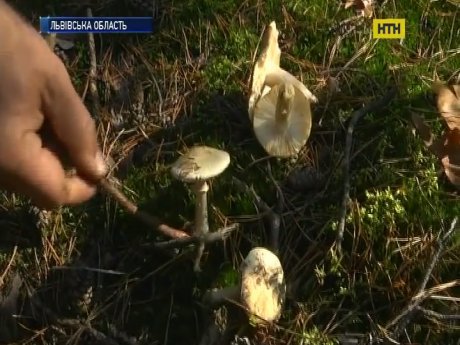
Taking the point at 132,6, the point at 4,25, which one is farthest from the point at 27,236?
the point at 4,25

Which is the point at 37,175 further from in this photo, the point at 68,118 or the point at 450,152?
the point at 450,152

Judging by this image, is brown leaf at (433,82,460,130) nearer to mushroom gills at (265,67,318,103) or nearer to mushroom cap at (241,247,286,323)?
mushroom gills at (265,67,318,103)

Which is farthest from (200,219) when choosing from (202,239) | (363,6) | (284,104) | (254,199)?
(363,6)

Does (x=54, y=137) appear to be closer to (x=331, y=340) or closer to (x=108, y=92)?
(x=331, y=340)

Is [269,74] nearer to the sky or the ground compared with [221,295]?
nearer to the sky

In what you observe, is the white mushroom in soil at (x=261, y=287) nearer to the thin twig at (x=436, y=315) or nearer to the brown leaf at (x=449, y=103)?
the thin twig at (x=436, y=315)

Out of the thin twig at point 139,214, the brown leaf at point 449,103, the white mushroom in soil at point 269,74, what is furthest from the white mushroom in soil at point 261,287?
the brown leaf at point 449,103

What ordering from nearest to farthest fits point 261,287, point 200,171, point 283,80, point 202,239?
1. point 261,287
2. point 200,171
3. point 202,239
4. point 283,80

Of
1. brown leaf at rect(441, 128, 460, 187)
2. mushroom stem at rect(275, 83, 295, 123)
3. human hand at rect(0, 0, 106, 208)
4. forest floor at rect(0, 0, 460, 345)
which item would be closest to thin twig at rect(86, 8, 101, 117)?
forest floor at rect(0, 0, 460, 345)
